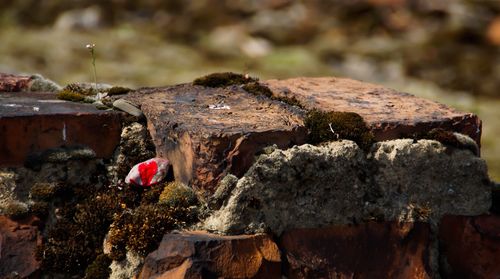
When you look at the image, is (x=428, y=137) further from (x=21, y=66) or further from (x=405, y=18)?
(x=405, y=18)

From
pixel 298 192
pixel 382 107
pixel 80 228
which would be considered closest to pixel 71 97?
pixel 80 228

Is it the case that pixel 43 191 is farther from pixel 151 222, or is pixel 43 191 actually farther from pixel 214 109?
pixel 214 109

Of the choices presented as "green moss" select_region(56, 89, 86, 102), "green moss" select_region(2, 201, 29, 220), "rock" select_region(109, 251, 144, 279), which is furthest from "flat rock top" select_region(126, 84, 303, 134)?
"green moss" select_region(2, 201, 29, 220)

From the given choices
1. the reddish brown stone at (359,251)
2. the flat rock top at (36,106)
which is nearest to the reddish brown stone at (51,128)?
the flat rock top at (36,106)

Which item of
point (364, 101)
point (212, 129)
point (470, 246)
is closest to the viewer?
point (212, 129)

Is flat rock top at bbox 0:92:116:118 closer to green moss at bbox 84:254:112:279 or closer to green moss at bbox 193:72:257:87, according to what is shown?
green moss at bbox 193:72:257:87

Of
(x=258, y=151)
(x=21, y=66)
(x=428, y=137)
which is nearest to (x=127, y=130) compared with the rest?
(x=258, y=151)
